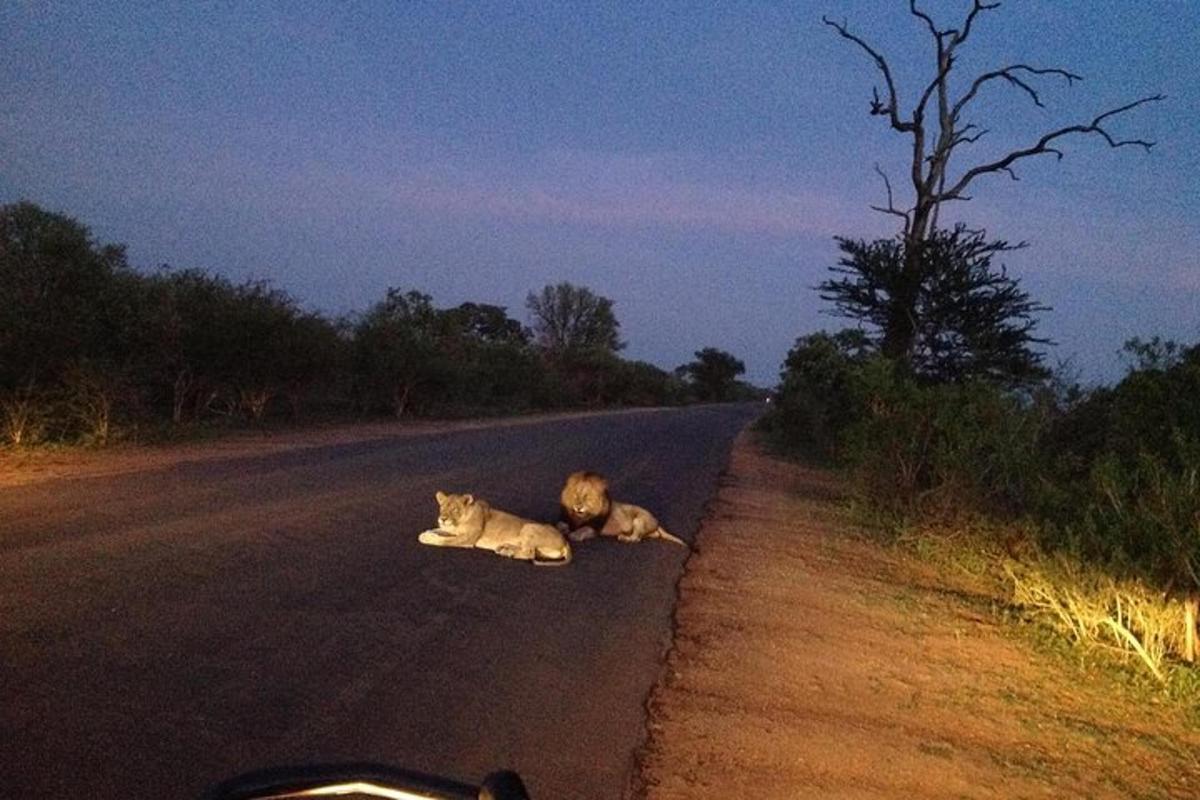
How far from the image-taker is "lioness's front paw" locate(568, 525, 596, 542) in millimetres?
11727

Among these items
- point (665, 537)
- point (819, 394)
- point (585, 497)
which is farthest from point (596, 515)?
point (819, 394)

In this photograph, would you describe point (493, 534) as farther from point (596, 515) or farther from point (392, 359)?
point (392, 359)

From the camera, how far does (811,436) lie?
3198cm

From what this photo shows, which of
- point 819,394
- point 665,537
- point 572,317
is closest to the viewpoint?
point 665,537

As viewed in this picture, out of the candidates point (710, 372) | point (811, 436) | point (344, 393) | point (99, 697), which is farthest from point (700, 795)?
point (710, 372)

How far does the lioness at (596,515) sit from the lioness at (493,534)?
1307mm

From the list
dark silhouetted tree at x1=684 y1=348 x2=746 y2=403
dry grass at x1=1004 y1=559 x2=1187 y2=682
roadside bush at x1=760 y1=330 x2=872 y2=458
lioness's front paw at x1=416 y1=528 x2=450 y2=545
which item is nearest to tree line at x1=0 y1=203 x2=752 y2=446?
lioness's front paw at x1=416 y1=528 x2=450 y2=545

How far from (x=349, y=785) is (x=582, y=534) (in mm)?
9836

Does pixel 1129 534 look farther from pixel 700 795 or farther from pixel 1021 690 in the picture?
pixel 700 795

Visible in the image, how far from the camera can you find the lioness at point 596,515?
11758 millimetres

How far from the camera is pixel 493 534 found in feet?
34.4

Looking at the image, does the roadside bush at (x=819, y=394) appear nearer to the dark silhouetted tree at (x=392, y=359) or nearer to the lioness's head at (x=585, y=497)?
the lioness's head at (x=585, y=497)

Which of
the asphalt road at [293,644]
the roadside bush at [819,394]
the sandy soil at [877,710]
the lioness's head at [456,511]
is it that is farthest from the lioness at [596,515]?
the roadside bush at [819,394]

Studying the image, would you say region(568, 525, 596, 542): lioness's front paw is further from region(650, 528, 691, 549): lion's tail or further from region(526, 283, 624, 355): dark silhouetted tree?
region(526, 283, 624, 355): dark silhouetted tree
